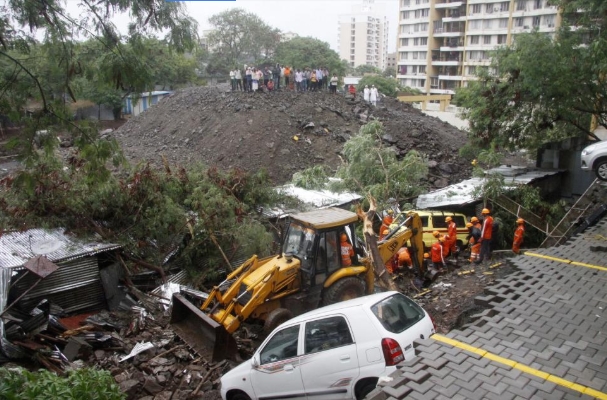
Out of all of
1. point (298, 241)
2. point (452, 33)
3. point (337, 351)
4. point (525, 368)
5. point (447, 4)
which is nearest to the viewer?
point (525, 368)

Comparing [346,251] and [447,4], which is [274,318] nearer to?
[346,251]

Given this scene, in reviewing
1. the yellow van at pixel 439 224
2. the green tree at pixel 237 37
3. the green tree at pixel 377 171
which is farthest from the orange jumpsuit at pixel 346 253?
the green tree at pixel 237 37

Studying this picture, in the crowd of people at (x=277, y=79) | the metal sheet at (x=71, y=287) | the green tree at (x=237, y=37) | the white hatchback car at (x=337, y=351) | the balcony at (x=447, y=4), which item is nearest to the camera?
the white hatchback car at (x=337, y=351)

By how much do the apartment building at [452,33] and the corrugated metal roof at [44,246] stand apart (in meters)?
46.8

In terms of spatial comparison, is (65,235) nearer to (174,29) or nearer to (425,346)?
(174,29)

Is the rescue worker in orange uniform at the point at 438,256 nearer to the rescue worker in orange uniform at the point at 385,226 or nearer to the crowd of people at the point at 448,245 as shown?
the crowd of people at the point at 448,245

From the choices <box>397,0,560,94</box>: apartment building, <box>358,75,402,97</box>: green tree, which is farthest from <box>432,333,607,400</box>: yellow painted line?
<box>397,0,560,94</box>: apartment building

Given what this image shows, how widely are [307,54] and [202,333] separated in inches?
1919

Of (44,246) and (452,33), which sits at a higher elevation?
(452,33)

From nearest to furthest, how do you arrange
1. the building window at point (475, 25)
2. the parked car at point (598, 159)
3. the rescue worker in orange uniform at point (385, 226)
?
the rescue worker in orange uniform at point (385, 226) < the parked car at point (598, 159) < the building window at point (475, 25)

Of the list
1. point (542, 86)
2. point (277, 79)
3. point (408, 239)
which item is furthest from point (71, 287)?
point (277, 79)

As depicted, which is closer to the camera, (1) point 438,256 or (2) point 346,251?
(2) point 346,251

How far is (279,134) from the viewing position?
23281 millimetres

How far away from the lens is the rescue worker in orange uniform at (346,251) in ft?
28.6
